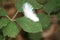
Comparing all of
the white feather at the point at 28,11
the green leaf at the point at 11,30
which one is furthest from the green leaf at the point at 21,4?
the green leaf at the point at 11,30

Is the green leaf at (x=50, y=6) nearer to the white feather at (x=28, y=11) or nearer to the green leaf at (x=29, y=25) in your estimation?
the white feather at (x=28, y=11)

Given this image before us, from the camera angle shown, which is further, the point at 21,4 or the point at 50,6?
the point at 50,6

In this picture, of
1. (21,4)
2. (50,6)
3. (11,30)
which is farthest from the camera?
(50,6)

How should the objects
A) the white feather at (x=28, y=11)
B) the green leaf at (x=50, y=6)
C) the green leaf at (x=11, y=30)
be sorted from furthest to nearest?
1. the green leaf at (x=50, y=6)
2. the white feather at (x=28, y=11)
3. the green leaf at (x=11, y=30)

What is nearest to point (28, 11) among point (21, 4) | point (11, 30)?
point (21, 4)

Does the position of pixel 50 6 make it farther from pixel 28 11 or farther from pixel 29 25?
pixel 29 25

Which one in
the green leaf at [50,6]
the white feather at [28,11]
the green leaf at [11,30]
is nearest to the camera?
the green leaf at [11,30]

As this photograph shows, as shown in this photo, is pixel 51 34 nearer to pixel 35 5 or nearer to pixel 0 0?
pixel 0 0

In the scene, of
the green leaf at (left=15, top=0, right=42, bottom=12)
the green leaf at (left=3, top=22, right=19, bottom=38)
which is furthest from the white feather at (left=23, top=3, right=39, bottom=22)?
the green leaf at (left=3, top=22, right=19, bottom=38)

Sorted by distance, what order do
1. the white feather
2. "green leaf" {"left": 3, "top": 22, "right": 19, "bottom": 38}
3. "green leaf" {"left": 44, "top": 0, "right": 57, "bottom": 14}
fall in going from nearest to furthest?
"green leaf" {"left": 3, "top": 22, "right": 19, "bottom": 38}
the white feather
"green leaf" {"left": 44, "top": 0, "right": 57, "bottom": 14}

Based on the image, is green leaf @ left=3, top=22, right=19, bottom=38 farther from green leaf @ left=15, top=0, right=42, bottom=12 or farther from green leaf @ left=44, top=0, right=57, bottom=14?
green leaf @ left=44, top=0, right=57, bottom=14

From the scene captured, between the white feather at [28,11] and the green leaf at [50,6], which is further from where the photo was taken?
the green leaf at [50,6]
